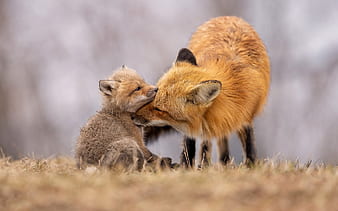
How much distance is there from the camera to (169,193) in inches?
153

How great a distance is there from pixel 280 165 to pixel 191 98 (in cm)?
128

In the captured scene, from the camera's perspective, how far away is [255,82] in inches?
270

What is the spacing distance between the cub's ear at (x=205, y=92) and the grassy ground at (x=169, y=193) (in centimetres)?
178

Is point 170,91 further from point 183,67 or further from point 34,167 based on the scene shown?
point 34,167

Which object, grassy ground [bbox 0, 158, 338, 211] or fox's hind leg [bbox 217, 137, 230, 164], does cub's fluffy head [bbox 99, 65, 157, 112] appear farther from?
grassy ground [bbox 0, 158, 338, 211]

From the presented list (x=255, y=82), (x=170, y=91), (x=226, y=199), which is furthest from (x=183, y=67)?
(x=226, y=199)

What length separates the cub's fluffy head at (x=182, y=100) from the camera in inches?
242

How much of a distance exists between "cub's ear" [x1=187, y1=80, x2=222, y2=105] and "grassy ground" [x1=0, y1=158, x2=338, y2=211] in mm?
1785

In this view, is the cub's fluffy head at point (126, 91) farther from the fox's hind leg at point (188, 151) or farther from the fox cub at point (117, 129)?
the fox's hind leg at point (188, 151)

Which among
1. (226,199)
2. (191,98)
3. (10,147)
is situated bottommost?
(10,147)

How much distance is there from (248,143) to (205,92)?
1579 mm

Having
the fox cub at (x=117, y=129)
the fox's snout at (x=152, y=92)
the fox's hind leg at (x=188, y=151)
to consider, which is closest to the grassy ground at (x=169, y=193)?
the fox cub at (x=117, y=129)

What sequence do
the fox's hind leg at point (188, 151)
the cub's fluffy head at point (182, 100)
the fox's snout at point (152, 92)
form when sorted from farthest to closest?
1. the fox's hind leg at point (188, 151)
2. the fox's snout at point (152, 92)
3. the cub's fluffy head at point (182, 100)

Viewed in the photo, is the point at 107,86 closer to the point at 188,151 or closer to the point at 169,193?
the point at 188,151
